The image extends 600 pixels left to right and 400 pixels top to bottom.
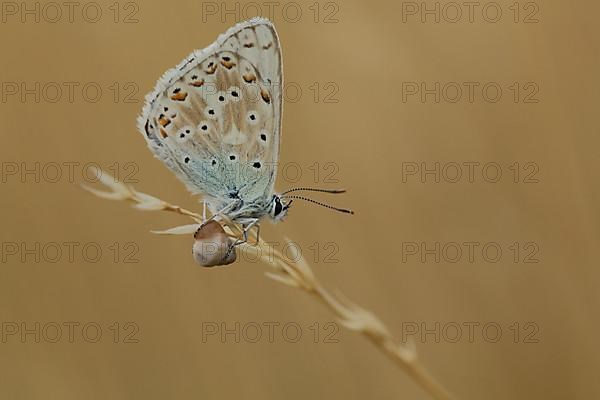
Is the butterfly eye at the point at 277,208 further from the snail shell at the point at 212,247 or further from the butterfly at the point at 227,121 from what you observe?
the snail shell at the point at 212,247

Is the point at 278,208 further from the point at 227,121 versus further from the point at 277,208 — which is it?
the point at 227,121

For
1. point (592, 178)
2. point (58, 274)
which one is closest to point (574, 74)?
point (592, 178)

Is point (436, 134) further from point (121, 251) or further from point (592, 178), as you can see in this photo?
point (121, 251)

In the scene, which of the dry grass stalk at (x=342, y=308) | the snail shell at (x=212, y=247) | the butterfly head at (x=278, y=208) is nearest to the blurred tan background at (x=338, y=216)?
the butterfly head at (x=278, y=208)

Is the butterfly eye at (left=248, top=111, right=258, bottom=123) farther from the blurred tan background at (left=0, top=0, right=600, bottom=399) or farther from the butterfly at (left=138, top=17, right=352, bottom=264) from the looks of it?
the blurred tan background at (left=0, top=0, right=600, bottom=399)

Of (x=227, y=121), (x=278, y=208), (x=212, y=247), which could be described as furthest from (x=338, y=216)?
(x=212, y=247)

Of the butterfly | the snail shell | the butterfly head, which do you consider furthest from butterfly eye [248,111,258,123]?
the snail shell
